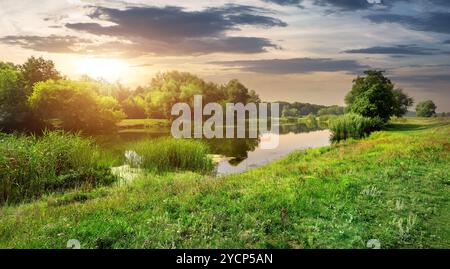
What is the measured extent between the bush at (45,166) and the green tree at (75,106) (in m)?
0.68

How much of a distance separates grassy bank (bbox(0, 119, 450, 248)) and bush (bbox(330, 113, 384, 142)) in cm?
1532

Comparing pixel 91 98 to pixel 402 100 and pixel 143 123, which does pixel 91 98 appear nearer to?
pixel 143 123

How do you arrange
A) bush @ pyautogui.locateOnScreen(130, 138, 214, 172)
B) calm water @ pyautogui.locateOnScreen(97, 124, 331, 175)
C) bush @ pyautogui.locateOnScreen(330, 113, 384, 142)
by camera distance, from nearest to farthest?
bush @ pyautogui.locateOnScreen(130, 138, 214, 172)
calm water @ pyautogui.locateOnScreen(97, 124, 331, 175)
bush @ pyautogui.locateOnScreen(330, 113, 384, 142)

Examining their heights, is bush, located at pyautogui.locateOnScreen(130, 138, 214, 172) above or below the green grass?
below

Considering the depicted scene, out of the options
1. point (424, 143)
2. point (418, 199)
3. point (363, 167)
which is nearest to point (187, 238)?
point (418, 199)

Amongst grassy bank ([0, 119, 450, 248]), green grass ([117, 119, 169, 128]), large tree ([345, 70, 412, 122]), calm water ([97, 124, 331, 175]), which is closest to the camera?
grassy bank ([0, 119, 450, 248])

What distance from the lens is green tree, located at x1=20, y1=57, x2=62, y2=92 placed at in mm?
11305

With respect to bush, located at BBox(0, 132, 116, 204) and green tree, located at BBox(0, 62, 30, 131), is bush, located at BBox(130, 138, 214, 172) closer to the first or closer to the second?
bush, located at BBox(0, 132, 116, 204)

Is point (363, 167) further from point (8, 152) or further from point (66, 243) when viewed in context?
point (8, 152)

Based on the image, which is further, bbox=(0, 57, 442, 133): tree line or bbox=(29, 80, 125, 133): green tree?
bbox=(29, 80, 125, 133): green tree

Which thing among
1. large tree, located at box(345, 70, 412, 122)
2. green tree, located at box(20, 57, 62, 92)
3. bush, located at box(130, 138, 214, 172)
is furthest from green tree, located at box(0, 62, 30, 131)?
large tree, located at box(345, 70, 412, 122)

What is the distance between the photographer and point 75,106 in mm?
14930

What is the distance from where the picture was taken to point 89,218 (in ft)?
22.8
